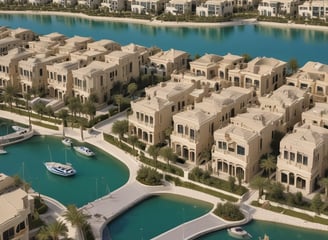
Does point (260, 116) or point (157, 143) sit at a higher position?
point (260, 116)

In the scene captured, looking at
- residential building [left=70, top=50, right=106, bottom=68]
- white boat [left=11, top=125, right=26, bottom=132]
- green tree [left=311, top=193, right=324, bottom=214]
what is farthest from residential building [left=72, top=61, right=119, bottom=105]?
green tree [left=311, top=193, right=324, bottom=214]

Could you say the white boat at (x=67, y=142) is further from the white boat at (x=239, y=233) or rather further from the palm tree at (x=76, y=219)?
the white boat at (x=239, y=233)

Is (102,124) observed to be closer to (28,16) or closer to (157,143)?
(157,143)

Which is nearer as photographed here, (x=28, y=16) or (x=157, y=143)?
(x=157, y=143)

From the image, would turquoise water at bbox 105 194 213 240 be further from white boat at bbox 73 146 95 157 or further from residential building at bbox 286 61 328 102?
residential building at bbox 286 61 328 102

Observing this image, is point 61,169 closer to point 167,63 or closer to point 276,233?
point 276,233

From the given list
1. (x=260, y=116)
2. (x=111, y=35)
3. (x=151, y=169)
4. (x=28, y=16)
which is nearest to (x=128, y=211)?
(x=151, y=169)

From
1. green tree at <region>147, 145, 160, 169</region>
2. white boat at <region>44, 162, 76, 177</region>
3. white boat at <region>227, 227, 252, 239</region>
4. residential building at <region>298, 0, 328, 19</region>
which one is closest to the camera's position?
white boat at <region>227, 227, 252, 239</region>
